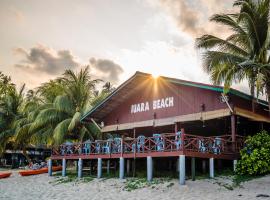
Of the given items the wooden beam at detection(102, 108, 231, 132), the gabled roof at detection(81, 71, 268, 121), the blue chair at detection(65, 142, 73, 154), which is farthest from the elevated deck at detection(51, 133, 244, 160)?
the gabled roof at detection(81, 71, 268, 121)

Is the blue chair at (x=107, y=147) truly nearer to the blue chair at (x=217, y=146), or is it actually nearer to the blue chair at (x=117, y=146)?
the blue chair at (x=117, y=146)

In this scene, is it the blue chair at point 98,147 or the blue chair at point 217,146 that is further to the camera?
the blue chair at point 98,147

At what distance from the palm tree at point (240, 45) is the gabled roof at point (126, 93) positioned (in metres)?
0.65

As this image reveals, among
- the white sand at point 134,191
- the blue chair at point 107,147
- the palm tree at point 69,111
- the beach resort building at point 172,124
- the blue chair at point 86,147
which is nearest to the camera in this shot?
the white sand at point 134,191

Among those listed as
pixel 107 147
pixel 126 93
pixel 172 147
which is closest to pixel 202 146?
pixel 172 147

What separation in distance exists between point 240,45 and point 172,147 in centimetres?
661

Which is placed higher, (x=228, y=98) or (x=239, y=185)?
(x=228, y=98)

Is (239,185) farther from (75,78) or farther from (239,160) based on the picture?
(75,78)

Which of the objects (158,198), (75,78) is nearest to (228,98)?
(158,198)

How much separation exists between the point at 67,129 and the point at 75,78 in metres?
5.16

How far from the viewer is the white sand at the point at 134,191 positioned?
13.6 m

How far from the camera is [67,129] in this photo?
90.8ft

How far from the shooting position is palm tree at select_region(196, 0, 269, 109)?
58.6ft

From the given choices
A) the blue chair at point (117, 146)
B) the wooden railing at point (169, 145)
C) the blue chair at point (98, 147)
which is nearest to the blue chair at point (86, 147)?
the wooden railing at point (169, 145)
